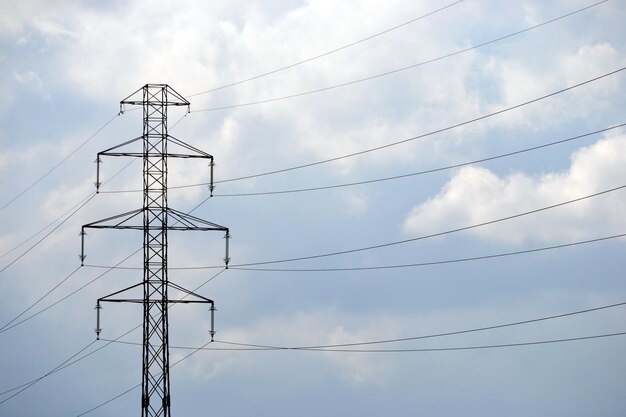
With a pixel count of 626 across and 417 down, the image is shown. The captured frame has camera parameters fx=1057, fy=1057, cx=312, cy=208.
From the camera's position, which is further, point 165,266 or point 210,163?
point 210,163

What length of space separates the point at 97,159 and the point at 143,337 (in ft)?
36.9

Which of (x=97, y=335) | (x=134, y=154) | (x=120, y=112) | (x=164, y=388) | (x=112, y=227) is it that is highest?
(x=120, y=112)

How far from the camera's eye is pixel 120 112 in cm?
6419

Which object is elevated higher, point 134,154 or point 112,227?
point 134,154

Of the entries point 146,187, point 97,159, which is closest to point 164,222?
point 146,187

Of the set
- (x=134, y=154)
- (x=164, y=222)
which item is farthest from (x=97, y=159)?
(x=164, y=222)

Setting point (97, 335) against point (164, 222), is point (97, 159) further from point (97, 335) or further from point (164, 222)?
point (97, 335)

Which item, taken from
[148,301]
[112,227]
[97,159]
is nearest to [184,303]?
[148,301]

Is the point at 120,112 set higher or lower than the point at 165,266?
higher

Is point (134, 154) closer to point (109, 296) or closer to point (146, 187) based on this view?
point (146, 187)

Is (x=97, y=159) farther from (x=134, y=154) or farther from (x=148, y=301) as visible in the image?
(x=148, y=301)

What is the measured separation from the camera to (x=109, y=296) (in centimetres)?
5853

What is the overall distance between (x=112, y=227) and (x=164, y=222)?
119 inches

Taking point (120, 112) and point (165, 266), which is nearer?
point (165, 266)
